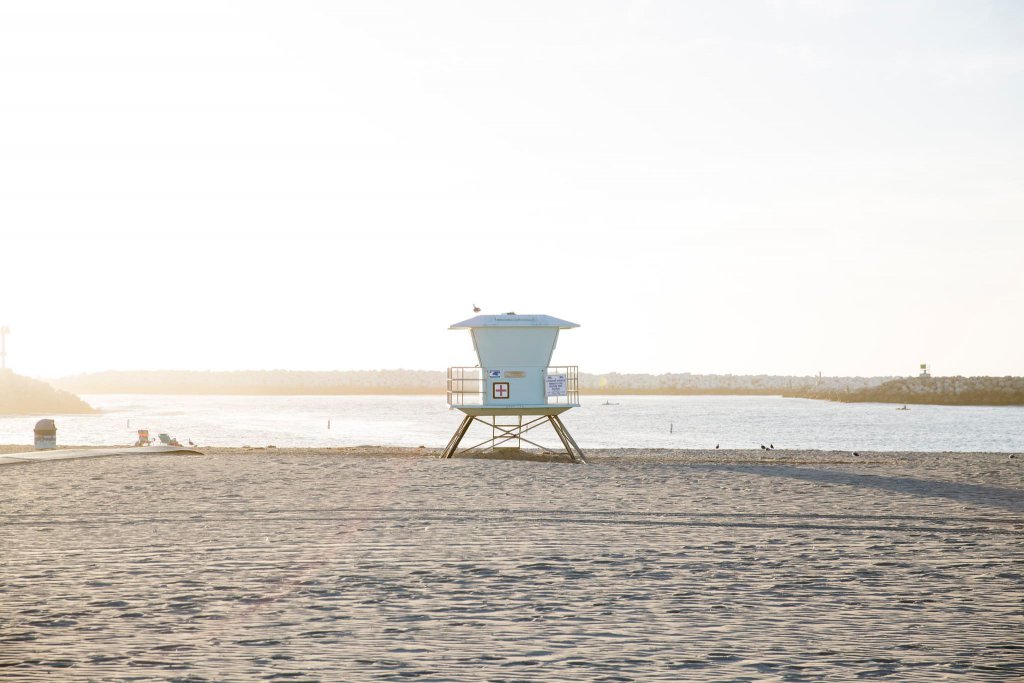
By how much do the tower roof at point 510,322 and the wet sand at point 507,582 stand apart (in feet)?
32.9

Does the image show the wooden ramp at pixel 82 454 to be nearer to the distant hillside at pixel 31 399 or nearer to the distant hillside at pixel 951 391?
the distant hillside at pixel 31 399

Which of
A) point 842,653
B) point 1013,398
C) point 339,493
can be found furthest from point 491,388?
point 1013,398

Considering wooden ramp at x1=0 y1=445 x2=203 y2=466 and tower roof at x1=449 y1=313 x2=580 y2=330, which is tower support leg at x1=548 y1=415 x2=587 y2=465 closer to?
tower roof at x1=449 y1=313 x2=580 y2=330

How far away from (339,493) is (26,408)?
319 ft

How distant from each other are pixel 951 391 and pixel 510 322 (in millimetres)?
122121

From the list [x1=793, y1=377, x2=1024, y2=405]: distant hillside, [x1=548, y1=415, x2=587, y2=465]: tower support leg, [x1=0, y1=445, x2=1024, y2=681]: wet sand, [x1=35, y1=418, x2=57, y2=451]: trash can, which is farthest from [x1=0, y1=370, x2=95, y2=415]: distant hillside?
[x1=793, y1=377, x2=1024, y2=405]: distant hillside

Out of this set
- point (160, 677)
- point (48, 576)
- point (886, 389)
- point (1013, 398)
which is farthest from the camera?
point (886, 389)

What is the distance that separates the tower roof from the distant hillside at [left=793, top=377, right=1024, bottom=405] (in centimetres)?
11539

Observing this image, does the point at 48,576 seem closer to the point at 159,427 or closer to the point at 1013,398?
the point at 159,427

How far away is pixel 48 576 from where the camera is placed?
11.0 meters

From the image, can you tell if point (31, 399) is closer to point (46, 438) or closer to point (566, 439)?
point (46, 438)

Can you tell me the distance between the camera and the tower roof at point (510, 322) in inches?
1210

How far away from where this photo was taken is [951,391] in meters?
136

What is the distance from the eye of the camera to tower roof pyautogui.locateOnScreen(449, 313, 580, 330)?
101 feet
